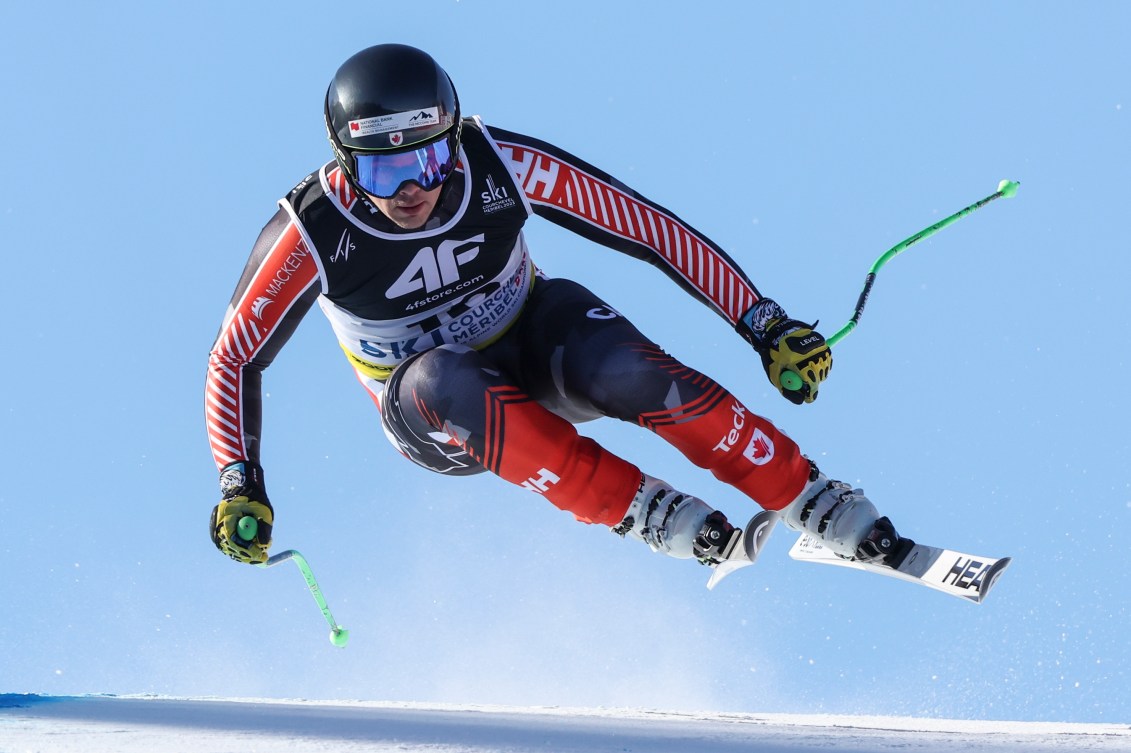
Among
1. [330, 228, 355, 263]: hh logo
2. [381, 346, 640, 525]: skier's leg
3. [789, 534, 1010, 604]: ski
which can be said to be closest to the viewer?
[381, 346, 640, 525]: skier's leg

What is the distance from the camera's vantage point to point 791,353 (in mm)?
4434

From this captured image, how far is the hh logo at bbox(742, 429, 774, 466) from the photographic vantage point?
4.06 meters

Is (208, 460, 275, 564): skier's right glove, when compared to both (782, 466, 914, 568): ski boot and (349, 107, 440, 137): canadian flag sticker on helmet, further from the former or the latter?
(782, 466, 914, 568): ski boot

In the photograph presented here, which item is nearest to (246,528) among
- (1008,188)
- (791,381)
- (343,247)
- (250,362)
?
(250,362)

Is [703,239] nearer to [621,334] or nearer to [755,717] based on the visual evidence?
[621,334]

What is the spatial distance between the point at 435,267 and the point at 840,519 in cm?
157

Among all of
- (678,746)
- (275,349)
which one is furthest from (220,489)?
(678,746)

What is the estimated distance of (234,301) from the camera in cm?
436

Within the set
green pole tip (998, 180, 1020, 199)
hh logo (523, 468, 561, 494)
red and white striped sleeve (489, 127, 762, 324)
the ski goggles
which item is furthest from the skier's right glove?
green pole tip (998, 180, 1020, 199)

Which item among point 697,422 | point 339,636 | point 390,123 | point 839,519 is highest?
point 390,123

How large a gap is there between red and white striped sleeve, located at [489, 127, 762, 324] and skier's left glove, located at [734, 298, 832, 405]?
0.40 feet

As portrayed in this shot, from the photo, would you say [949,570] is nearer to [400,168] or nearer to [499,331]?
[499,331]

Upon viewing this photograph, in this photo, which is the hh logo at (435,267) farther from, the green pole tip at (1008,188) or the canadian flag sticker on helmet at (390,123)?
the green pole tip at (1008,188)

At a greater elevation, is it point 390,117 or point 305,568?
point 390,117
